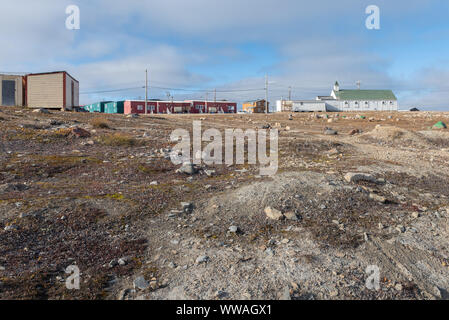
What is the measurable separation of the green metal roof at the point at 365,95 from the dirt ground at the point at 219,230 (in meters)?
55.2

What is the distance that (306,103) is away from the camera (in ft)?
179

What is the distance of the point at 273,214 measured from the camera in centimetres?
502

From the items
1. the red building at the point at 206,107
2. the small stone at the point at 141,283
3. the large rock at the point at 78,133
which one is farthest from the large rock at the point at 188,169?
the red building at the point at 206,107

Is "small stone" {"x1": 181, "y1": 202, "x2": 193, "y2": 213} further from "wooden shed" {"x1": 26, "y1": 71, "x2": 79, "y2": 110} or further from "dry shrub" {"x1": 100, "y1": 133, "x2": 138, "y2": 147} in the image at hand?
Answer: "wooden shed" {"x1": 26, "y1": 71, "x2": 79, "y2": 110}

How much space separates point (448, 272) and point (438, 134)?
12765mm

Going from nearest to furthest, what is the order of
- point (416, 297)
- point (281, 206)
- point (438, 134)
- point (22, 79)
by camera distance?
point (416, 297)
point (281, 206)
point (438, 134)
point (22, 79)

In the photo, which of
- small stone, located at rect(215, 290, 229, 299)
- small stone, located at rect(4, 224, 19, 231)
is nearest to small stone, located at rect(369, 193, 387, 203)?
small stone, located at rect(215, 290, 229, 299)

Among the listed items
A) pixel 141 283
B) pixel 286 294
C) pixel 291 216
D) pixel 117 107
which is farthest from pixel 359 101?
pixel 141 283

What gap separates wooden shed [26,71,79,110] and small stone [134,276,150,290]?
23440 mm

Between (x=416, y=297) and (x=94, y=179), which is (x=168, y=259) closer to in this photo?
(x=416, y=297)

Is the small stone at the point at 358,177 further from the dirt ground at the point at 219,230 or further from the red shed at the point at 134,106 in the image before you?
the red shed at the point at 134,106

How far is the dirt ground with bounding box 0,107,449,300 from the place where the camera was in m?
3.49

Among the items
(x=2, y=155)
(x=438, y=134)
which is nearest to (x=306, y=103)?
(x=438, y=134)

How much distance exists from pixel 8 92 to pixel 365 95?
5553 cm
